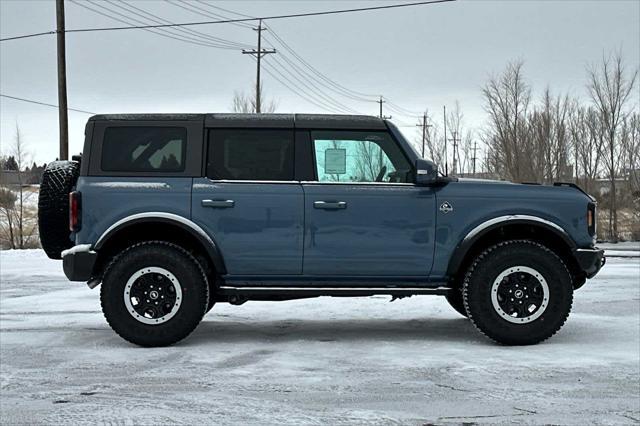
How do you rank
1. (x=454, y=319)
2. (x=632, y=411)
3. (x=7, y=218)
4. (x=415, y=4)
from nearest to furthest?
1. (x=632, y=411)
2. (x=454, y=319)
3. (x=415, y=4)
4. (x=7, y=218)

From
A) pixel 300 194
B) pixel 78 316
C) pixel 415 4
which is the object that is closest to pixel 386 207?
pixel 300 194

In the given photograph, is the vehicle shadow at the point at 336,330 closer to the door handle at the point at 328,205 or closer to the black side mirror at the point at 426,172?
the door handle at the point at 328,205

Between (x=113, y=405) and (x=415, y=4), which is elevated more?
(x=415, y=4)

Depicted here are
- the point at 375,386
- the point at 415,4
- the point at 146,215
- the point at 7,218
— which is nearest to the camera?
the point at 375,386

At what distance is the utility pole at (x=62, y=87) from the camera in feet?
68.5

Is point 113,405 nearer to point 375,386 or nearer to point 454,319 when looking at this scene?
point 375,386

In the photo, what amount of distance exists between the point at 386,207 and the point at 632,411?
2.72 meters

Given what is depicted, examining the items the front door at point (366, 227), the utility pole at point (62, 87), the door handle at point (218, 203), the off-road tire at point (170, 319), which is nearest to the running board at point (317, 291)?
the front door at point (366, 227)

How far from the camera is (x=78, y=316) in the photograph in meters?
7.78

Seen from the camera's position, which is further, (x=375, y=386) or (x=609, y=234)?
(x=609, y=234)

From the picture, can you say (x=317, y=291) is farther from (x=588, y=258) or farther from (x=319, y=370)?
(x=588, y=258)

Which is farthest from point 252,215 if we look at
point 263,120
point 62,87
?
point 62,87

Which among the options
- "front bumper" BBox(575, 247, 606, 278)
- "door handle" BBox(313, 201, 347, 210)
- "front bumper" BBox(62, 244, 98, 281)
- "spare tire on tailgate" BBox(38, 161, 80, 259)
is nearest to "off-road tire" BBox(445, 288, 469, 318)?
"front bumper" BBox(575, 247, 606, 278)

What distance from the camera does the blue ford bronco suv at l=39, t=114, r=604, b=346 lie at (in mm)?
6129
